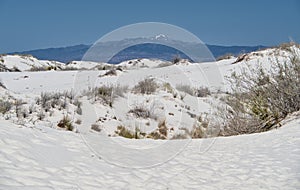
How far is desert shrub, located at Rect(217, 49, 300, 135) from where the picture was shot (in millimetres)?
10555

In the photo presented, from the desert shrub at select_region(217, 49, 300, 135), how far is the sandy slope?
298 cm

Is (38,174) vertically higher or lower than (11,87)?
lower

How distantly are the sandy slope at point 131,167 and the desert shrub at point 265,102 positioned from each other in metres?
2.98

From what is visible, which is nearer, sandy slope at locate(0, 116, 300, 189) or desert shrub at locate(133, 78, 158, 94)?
sandy slope at locate(0, 116, 300, 189)

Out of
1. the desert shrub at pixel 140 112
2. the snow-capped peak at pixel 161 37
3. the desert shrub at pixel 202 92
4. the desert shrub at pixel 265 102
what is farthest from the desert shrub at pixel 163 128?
the desert shrub at pixel 202 92

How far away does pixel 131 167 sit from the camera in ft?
20.2

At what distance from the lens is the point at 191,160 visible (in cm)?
709

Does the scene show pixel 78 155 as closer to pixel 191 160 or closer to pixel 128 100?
pixel 191 160

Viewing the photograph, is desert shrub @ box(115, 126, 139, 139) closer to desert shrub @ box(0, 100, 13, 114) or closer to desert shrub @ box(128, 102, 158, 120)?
desert shrub @ box(128, 102, 158, 120)

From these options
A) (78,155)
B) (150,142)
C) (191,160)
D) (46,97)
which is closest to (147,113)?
(46,97)

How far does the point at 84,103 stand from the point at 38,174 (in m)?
8.85

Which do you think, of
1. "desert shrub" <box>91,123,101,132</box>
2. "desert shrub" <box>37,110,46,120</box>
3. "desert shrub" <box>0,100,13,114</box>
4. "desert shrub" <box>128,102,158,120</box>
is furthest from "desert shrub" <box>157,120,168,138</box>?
"desert shrub" <box>0,100,13,114</box>

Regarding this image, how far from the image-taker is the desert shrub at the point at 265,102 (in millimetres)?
10555

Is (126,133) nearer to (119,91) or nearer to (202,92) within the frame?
(119,91)
